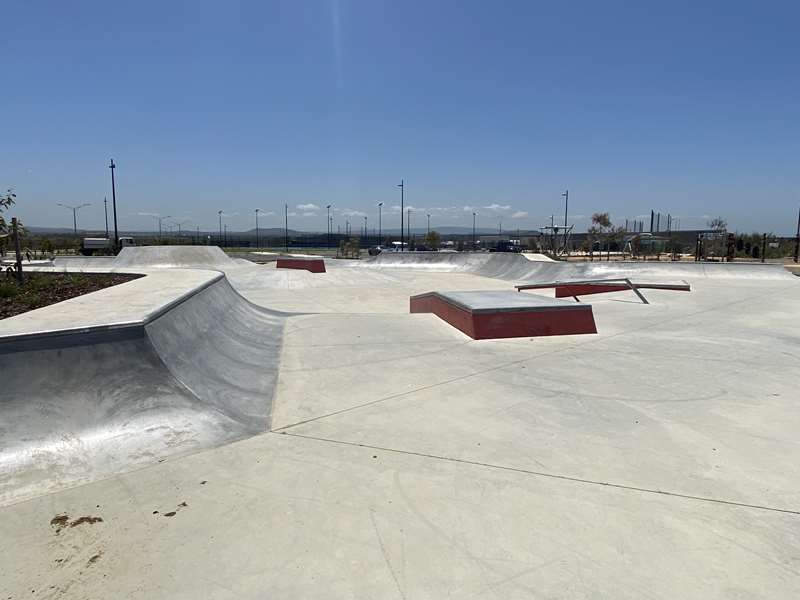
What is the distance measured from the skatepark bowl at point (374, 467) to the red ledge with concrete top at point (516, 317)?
1.31 metres

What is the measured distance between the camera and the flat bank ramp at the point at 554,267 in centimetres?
2280

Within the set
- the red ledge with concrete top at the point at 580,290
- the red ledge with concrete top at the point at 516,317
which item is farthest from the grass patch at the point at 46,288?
the red ledge with concrete top at the point at 580,290

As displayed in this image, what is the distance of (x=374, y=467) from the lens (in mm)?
3707

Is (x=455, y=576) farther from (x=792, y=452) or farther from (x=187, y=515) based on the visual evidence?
(x=792, y=452)

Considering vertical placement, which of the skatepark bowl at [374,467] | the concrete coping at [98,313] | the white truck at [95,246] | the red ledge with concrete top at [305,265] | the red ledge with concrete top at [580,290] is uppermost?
the white truck at [95,246]

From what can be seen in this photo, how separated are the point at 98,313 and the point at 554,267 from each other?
85.8ft

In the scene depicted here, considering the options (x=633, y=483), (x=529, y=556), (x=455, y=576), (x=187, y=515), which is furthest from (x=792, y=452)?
(x=187, y=515)

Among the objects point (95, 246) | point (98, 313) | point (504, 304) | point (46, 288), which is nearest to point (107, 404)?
point (98, 313)

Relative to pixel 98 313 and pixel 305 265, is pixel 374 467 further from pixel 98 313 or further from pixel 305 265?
pixel 305 265

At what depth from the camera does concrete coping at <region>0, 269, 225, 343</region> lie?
4.27 m

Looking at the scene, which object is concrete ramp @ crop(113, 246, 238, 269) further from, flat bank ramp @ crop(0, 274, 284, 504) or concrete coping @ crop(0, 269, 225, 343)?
flat bank ramp @ crop(0, 274, 284, 504)

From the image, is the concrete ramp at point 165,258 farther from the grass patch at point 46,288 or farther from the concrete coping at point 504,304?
the concrete coping at point 504,304

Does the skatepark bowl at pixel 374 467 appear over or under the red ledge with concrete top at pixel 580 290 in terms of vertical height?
under

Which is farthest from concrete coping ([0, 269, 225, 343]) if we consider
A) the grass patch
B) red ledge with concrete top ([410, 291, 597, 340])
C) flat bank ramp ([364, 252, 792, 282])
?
flat bank ramp ([364, 252, 792, 282])
